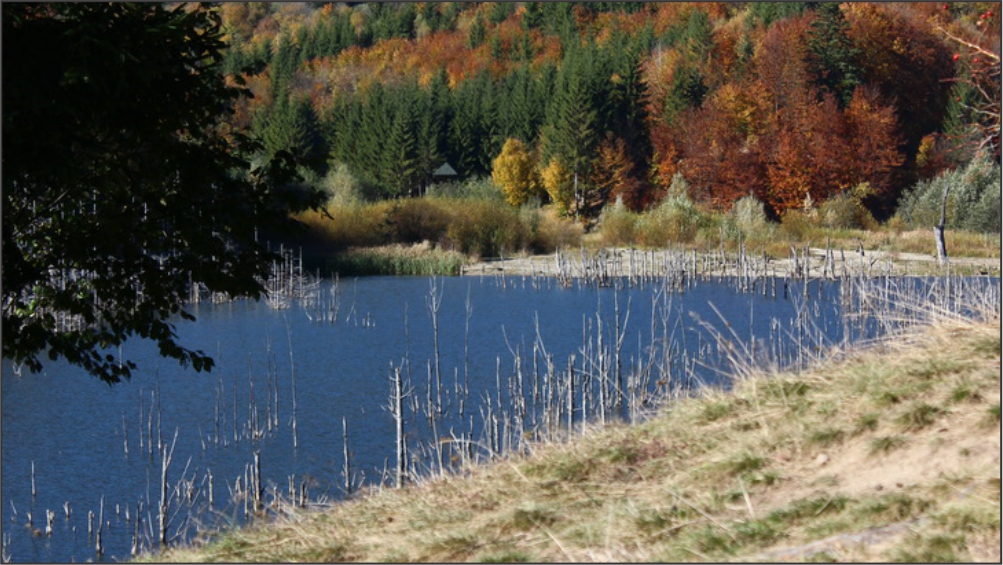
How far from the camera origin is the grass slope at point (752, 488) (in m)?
5.86

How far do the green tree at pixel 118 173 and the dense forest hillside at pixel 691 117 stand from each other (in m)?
46.1

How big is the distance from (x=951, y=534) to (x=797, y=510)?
34.3 inches

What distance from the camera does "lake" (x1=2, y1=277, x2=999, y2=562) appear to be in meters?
16.9

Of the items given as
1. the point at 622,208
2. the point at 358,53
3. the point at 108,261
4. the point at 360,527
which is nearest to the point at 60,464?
the point at 108,261

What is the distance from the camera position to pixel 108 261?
1095 cm

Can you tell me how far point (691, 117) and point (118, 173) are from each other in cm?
6242

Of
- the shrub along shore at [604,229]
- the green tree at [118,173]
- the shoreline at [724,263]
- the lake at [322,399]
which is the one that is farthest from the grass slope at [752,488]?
the shrub along shore at [604,229]

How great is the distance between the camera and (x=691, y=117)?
232 ft

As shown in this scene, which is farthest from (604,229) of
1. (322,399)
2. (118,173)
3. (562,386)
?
(118,173)

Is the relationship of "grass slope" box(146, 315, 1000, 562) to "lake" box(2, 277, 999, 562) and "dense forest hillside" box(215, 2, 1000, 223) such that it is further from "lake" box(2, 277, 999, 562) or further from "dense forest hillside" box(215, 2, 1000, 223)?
"dense forest hillside" box(215, 2, 1000, 223)

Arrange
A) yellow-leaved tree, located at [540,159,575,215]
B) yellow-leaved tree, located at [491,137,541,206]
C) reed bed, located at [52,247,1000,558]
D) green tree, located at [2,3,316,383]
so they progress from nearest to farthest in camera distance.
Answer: reed bed, located at [52,247,1000,558], green tree, located at [2,3,316,383], yellow-leaved tree, located at [540,159,575,215], yellow-leaved tree, located at [491,137,541,206]

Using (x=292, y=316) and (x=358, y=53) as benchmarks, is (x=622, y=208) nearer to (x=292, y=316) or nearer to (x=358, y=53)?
(x=292, y=316)

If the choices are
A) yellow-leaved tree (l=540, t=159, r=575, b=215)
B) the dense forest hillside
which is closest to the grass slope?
the dense forest hillside

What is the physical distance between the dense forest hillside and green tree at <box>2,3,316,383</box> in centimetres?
4613
